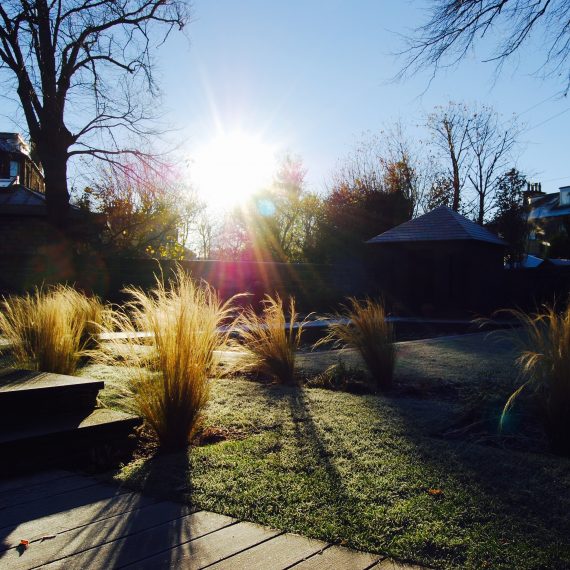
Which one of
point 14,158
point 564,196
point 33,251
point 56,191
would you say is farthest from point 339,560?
point 564,196

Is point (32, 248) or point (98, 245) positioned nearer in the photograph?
point (32, 248)

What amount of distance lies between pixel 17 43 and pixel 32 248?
445 cm

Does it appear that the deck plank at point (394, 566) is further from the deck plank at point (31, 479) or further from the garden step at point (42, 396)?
the garden step at point (42, 396)

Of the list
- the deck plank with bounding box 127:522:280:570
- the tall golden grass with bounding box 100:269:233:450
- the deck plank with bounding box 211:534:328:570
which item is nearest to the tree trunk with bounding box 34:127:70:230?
the tall golden grass with bounding box 100:269:233:450

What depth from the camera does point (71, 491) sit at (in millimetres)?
2143

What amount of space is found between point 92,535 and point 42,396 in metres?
1.25

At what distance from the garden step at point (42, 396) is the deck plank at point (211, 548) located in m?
1.45

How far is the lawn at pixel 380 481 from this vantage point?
1618 mm

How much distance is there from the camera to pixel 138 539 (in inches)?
66.7

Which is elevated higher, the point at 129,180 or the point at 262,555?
the point at 129,180

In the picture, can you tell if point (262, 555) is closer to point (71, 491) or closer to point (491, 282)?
point (71, 491)

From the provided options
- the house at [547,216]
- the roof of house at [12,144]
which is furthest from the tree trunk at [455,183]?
the roof of house at [12,144]

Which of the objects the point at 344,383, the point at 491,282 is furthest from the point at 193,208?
the point at 344,383

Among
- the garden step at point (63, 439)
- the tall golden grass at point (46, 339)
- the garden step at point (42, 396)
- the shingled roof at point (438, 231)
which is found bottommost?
the garden step at point (63, 439)
